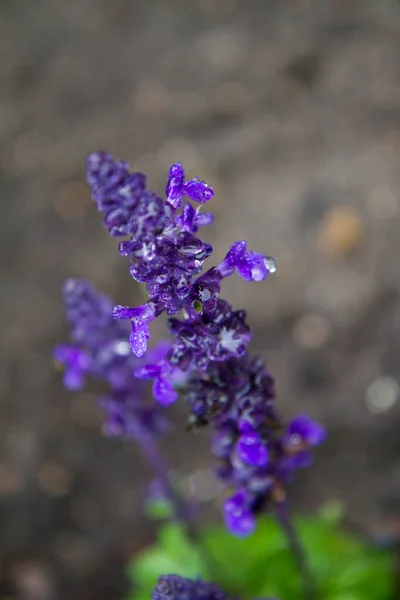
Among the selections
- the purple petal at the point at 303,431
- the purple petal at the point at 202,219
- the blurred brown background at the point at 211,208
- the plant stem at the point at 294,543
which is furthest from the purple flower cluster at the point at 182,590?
the blurred brown background at the point at 211,208

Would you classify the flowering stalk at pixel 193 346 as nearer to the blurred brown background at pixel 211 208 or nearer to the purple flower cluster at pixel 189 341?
the purple flower cluster at pixel 189 341

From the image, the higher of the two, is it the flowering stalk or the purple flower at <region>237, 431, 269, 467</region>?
the flowering stalk

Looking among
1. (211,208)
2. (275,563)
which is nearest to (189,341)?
(275,563)

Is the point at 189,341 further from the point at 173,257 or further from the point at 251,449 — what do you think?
the point at 251,449

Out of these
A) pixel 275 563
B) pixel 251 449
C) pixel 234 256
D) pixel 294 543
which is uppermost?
pixel 234 256

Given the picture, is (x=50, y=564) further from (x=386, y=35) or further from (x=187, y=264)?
(x=386, y=35)

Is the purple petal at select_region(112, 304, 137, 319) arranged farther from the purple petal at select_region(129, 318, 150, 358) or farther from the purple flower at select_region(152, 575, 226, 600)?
the purple flower at select_region(152, 575, 226, 600)

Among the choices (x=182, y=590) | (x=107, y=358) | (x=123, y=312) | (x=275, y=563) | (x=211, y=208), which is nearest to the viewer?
(x=123, y=312)

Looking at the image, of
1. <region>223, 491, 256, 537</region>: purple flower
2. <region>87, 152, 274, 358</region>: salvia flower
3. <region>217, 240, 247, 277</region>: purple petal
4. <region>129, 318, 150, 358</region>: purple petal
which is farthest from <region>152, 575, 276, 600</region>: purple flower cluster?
<region>217, 240, 247, 277</region>: purple petal

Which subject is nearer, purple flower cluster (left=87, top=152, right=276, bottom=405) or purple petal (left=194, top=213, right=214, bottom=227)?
purple flower cluster (left=87, top=152, right=276, bottom=405)
